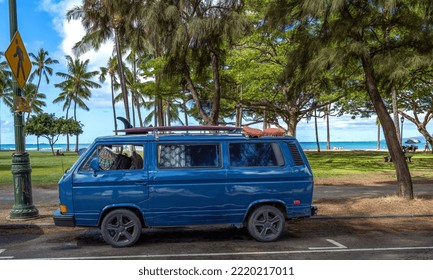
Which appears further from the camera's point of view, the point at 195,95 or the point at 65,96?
the point at 65,96

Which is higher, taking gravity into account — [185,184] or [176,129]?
[176,129]

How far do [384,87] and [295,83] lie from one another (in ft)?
9.61

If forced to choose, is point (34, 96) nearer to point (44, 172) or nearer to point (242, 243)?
point (44, 172)

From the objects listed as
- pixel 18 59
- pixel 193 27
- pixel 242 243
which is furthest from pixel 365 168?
pixel 18 59

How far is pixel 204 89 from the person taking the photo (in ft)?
79.3

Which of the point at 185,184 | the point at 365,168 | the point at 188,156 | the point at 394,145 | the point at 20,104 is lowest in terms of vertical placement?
the point at 365,168

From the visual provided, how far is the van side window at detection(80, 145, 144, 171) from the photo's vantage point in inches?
295

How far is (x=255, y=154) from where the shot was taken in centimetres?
773

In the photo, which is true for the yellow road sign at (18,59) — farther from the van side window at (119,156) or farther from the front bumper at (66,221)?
the front bumper at (66,221)

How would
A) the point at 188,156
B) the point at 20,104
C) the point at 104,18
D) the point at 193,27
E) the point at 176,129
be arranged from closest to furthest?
the point at 188,156 → the point at 176,129 → the point at 20,104 → the point at 193,27 → the point at 104,18

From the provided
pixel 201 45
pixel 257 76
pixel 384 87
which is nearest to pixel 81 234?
pixel 201 45

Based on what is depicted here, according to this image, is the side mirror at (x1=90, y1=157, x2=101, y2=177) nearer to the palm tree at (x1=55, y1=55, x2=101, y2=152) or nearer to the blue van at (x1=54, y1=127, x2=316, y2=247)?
the blue van at (x1=54, y1=127, x2=316, y2=247)

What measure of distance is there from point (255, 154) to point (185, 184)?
54.0 inches

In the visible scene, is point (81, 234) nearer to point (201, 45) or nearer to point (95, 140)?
point (95, 140)
